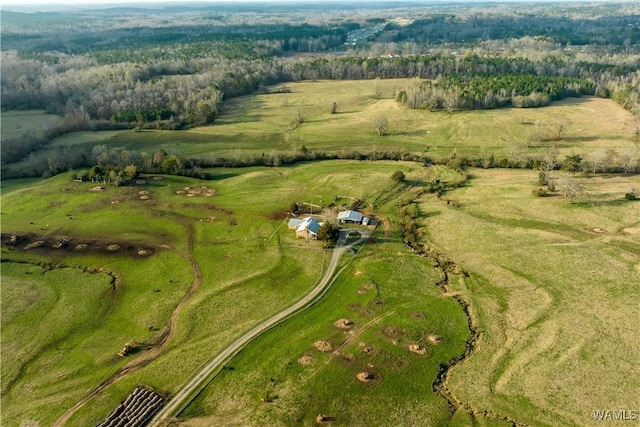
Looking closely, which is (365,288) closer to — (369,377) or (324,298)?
(324,298)

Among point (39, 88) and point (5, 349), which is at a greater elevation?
point (39, 88)

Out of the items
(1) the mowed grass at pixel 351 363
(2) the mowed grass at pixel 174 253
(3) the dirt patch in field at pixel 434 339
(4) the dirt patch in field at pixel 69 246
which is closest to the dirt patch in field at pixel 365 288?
(1) the mowed grass at pixel 351 363

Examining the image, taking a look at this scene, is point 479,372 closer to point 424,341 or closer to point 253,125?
point 424,341

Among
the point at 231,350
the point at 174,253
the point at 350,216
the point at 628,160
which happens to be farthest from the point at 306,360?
the point at 628,160

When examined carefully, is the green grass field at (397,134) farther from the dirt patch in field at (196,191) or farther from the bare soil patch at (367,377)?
the bare soil patch at (367,377)

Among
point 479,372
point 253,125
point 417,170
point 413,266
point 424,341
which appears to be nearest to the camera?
point 479,372

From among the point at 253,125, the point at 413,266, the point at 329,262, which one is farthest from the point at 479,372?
the point at 253,125

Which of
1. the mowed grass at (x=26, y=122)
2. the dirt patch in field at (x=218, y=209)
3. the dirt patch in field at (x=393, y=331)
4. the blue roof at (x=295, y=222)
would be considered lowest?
the dirt patch in field at (x=393, y=331)

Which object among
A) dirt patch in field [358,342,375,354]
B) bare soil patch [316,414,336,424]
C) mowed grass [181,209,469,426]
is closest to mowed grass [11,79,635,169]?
mowed grass [181,209,469,426]
